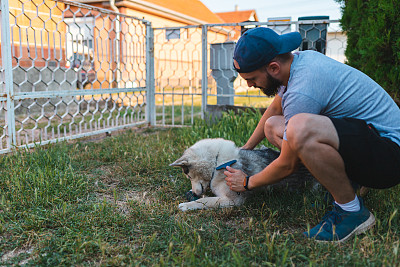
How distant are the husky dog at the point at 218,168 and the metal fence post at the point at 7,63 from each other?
104 inches

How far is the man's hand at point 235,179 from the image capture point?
272 cm

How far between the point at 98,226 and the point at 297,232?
4.61 ft

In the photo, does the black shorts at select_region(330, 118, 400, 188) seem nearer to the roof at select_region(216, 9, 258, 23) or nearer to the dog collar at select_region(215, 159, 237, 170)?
the dog collar at select_region(215, 159, 237, 170)

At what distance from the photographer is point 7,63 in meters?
4.63

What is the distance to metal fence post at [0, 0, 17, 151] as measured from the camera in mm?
4535

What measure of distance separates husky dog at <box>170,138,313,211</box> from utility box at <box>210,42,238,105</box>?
373 cm

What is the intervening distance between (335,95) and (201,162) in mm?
1266

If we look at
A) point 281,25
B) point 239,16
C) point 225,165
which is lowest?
point 225,165

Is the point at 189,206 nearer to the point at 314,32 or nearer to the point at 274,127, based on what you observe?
the point at 274,127

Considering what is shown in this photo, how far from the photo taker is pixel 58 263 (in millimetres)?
2135

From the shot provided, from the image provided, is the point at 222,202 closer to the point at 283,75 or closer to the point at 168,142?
the point at 283,75

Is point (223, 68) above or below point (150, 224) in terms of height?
above

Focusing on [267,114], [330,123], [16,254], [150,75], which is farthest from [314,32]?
[16,254]

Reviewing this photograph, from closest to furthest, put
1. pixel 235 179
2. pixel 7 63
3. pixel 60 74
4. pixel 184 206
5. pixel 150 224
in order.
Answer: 1. pixel 150 224
2. pixel 235 179
3. pixel 184 206
4. pixel 7 63
5. pixel 60 74
